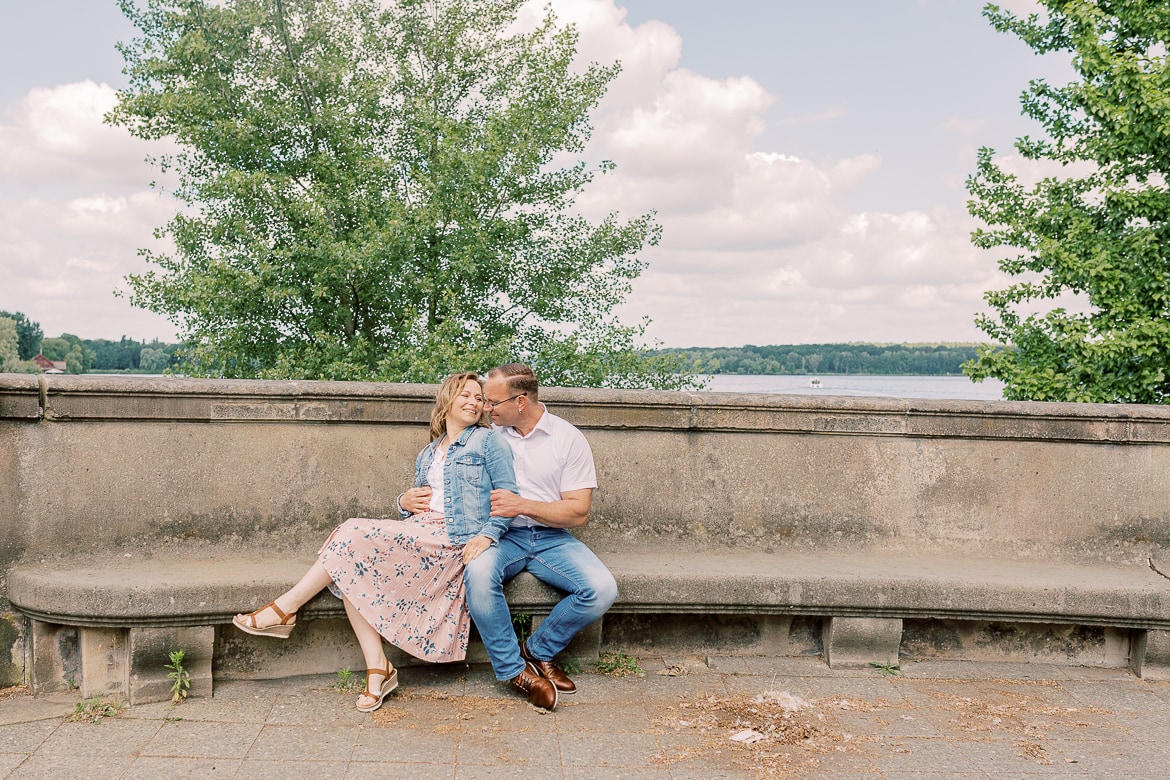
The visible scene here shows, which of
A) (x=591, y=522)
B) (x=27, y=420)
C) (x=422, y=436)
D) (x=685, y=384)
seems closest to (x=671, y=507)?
(x=591, y=522)

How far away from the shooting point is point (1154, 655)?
14.2 ft

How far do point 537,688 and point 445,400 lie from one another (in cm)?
132

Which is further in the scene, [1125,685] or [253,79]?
[253,79]

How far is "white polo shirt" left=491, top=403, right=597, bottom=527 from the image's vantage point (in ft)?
13.2

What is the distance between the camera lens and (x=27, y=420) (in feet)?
13.0

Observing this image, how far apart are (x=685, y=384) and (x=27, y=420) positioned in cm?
1171

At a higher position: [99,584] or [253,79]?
[253,79]

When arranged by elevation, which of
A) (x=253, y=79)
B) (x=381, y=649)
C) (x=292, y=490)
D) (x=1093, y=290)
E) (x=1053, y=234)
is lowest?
(x=381, y=649)

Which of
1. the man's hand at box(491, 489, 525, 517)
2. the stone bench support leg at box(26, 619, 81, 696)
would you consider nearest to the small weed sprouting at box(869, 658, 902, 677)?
the man's hand at box(491, 489, 525, 517)

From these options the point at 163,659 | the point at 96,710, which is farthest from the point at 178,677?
the point at 96,710

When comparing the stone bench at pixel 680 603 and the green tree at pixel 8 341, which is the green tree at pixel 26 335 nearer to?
the green tree at pixel 8 341

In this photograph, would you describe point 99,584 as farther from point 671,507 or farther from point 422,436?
point 671,507

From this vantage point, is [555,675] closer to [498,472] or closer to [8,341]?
[498,472]

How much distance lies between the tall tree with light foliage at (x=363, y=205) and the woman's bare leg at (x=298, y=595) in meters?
9.16
